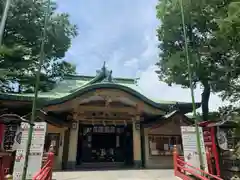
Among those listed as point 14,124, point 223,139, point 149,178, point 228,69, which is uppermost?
point 228,69

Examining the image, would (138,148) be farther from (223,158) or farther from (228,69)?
(228,69)

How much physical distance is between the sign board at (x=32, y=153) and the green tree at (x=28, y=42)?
243 inches

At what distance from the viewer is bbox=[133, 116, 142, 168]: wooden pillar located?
1280cm

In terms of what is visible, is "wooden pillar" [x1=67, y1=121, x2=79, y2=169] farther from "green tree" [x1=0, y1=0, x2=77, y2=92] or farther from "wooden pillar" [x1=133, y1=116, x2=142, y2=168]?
"green tree" [x1=0, y1=0, x2=77, y2=92]

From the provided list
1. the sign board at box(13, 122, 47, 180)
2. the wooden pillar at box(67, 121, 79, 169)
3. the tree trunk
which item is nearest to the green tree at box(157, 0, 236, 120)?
the tree trunk

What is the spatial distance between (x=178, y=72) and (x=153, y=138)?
5.09 metres

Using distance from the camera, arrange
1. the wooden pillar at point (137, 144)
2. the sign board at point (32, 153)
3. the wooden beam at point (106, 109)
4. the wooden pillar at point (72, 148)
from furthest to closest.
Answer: the wooden beam at point (106, 109), the wooden pillar at point (137, 144), the wooden pillar at point (72, 148), the sign board at point (32, 153)

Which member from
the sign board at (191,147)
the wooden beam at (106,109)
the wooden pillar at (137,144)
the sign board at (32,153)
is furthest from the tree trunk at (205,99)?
the sign board at (32,153)

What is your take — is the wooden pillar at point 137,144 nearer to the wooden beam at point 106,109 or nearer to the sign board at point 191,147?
the wooden beam at point 106,109

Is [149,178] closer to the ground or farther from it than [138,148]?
closer to the ground

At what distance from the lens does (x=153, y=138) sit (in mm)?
13977

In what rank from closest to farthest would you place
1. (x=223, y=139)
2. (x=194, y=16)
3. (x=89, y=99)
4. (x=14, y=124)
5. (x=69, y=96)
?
(x=223, y=139)
(x=14, y=124)
(x=69, y=96)
(x=89, y=99)
(x=194, y=16)

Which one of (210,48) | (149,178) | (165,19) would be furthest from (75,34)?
(149,178)

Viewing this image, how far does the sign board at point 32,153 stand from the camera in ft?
26.0
